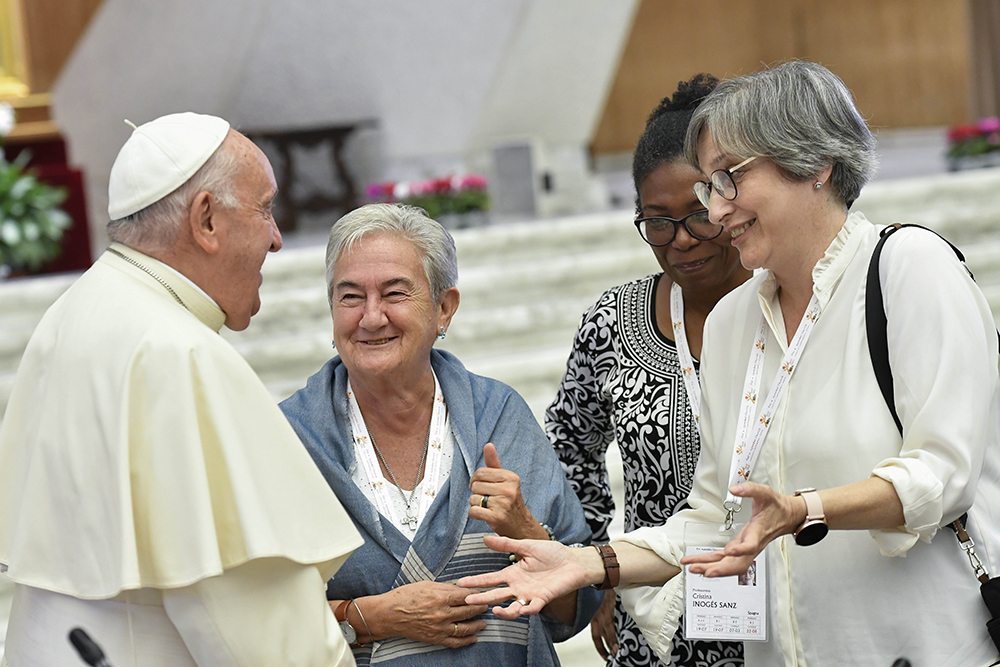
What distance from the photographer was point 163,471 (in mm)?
1450

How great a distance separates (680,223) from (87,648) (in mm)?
1342

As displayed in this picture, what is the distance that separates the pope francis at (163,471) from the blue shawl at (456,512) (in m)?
0.33

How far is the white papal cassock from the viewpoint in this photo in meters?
1.44

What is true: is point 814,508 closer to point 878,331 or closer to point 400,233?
point 878,331

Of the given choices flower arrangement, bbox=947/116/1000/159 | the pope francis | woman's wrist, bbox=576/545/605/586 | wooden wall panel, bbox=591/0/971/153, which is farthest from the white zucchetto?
wooden wall panel, bbox=591/0/971/153

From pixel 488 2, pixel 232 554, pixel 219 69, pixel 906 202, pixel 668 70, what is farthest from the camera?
pixel 668 70

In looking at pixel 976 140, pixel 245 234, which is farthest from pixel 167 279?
pixel 976 140

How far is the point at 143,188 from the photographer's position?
1569mm

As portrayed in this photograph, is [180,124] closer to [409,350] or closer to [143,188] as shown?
[143,188]

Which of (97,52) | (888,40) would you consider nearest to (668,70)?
(888,40)

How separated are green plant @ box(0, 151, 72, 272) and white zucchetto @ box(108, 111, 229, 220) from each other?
4.87 metres

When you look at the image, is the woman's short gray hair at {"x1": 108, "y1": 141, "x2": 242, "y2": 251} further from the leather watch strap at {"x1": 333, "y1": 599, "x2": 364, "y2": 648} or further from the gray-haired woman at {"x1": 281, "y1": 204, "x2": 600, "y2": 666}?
the leather watch strap at {"x1": 333, "y1": 599, "x2": 364, "y2": 648}

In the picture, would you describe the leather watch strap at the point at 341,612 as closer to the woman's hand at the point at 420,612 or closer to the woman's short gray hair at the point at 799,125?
the woman's hand at the point at 420,612

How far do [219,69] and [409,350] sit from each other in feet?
24.6
